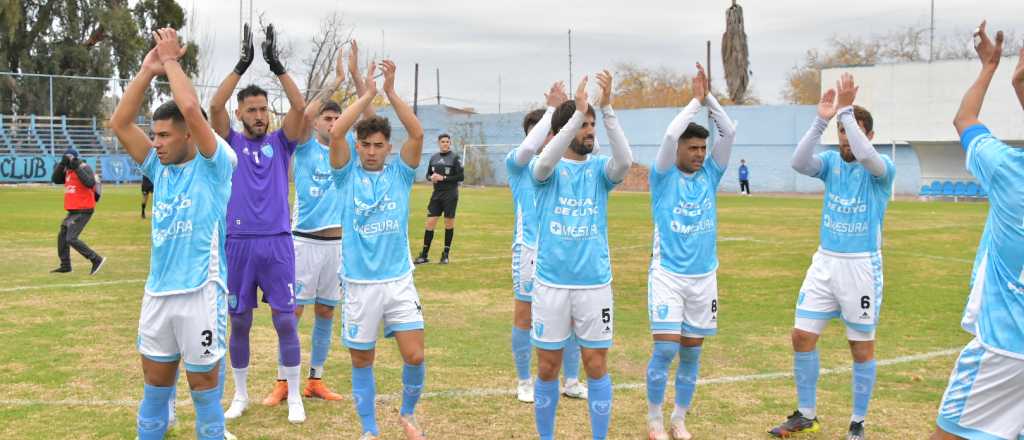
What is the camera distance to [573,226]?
596 centimetres

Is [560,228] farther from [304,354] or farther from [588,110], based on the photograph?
[304,354]

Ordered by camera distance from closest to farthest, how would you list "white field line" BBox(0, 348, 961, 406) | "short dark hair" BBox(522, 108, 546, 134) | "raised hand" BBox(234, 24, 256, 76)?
"raised hand" BBox(234, 24, 256, 76), "white field line" BBox(0, 348, 961, 406), "short dark hair" BBox(522, 108, 546, 134)

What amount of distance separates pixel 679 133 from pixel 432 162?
434 inches

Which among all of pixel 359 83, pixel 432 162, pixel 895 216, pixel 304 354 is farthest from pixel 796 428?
pixel 895 216

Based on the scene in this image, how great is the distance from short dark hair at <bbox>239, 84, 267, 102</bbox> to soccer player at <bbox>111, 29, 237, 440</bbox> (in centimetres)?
157

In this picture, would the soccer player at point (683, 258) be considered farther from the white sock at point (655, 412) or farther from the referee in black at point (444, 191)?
the referee in black at point (444, 191)

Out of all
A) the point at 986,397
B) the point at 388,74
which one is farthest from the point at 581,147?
the point at 986,397

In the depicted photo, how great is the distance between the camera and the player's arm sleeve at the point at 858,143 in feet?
21.0

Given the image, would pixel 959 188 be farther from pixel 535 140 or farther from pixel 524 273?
pixel 535 140

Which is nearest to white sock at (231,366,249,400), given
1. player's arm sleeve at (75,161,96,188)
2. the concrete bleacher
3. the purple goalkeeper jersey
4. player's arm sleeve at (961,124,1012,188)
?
the purple goalkeeper jersey

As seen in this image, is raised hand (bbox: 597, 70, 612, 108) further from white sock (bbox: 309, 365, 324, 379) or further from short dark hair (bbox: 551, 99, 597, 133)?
white sock (bbox: 309, 365, 324, 379)

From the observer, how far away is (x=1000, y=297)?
4098mm

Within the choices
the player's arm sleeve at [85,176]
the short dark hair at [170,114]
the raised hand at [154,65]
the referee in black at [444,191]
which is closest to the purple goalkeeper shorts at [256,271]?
the short dark hair at [170,114]

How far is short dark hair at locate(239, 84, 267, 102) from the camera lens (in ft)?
22.0
